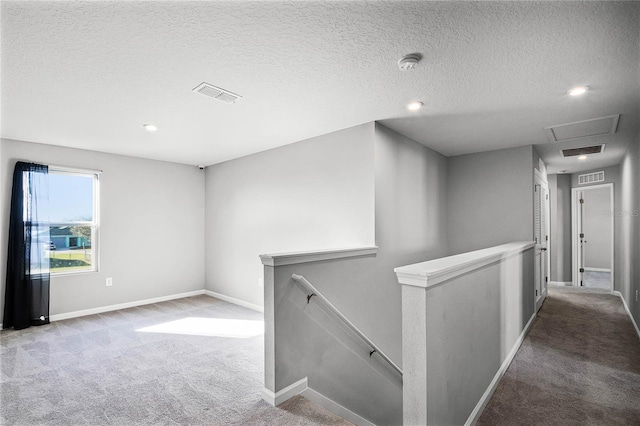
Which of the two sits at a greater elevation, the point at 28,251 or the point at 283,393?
the point at 28,251

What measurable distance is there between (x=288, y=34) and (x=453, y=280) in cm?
178

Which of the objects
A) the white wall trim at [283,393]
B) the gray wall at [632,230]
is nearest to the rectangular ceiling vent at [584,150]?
the gray wall at [632,230]

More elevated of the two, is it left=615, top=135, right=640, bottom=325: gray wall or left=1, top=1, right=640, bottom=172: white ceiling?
left=1, top=1, right=640, bottom=172: white ceiling

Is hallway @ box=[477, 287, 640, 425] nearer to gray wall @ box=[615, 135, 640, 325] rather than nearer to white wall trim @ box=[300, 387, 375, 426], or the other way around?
gray wall @ box=[615, 135, 640, 325]

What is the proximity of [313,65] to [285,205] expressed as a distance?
2.51m

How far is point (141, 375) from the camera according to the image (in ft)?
9.20

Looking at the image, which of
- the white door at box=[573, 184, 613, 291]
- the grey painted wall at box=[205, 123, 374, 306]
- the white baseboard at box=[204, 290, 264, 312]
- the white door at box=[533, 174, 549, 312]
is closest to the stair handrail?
the grey painted wall at box=[205, 123, 374, 306]

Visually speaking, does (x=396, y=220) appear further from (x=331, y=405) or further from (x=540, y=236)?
(x=540, y=236)

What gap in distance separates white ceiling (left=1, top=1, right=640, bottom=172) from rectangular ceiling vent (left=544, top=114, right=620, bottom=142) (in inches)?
5.1

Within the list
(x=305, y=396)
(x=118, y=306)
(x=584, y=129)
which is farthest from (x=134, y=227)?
(x=584, y=129)

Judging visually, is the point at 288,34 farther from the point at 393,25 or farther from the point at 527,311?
the point at 527,311

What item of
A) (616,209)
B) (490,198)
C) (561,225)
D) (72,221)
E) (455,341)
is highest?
(490,198)

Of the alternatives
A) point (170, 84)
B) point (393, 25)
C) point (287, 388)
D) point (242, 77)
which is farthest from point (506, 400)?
point (170, 84)

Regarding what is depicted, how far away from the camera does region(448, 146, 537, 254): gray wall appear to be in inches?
177
